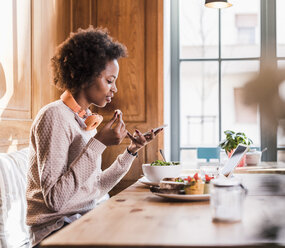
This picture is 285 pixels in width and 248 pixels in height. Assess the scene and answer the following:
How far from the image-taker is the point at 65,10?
3.01m

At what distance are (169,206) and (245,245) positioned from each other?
47 cm

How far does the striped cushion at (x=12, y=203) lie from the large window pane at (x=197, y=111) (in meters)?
1.90

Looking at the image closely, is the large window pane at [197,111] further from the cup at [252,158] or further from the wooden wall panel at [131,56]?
the cup at [252,158]

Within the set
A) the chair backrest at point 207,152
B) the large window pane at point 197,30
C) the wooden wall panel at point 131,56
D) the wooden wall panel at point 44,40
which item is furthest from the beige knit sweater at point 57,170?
the large window pane at point 197,30

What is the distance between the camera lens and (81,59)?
158 cm

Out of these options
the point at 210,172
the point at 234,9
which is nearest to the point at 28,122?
the point at 210,172

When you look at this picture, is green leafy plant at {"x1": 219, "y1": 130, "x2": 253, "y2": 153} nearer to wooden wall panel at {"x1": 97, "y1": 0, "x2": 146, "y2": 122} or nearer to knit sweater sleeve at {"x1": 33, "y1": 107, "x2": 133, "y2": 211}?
wooden wall panel at {"x1": 97, "y1": 0, "x2": 146, "y2": 122}

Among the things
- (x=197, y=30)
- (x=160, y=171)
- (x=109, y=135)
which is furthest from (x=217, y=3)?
(x=109, y=135)

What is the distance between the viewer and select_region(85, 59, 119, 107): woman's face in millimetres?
1613

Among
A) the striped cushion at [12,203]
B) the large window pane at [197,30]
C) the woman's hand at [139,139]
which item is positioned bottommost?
the striped cushion at [12,203]

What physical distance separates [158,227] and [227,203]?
19 centimetres

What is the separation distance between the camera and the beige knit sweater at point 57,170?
1.27m

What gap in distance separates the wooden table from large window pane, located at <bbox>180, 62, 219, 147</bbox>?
213 cm

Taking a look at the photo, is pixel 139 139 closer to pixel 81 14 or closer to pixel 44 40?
pixel 44 40
